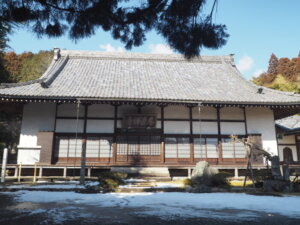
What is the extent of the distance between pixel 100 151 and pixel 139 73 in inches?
256

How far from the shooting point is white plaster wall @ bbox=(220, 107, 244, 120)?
13000mm

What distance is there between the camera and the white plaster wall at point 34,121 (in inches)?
461

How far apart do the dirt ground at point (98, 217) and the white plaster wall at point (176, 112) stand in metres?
8.33

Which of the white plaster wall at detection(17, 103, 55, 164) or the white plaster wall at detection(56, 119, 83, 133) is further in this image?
the white plaster wall at detection(56, 119, 83, 133)

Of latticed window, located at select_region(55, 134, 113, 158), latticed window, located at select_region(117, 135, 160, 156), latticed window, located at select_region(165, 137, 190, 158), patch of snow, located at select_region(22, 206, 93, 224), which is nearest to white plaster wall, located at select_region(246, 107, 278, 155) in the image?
latticed window, located at select_region(165, 137, 190, 158)

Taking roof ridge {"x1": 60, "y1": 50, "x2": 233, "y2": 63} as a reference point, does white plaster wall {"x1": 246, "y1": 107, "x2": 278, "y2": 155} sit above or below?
below

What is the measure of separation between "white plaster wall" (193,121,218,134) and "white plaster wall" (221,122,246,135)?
1.60 ft

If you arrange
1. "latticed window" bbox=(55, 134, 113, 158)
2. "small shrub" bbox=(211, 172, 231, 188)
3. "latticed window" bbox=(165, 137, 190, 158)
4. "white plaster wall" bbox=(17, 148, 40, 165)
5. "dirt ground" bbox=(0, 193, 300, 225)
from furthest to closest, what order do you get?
"latticed window" bbox=(165, 137, 190, 158)
"latticed window" bbox=(55, 134, 113, 158)
"white plaster wall" bbox=(17, 148, 40, 165)
"small shrub" bbox=(211, 172, 231, 188)
"dirt ground" bbox=(0, 193, 300, 225)

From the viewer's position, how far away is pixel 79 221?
3.78 meters

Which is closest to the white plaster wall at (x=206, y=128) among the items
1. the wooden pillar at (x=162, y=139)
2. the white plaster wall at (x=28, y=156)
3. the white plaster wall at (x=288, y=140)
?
the wooden pillar at (x=162, y=139)

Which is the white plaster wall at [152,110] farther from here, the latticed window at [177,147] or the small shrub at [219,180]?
the small shrub at [219,180]

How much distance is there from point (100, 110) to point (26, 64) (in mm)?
36877

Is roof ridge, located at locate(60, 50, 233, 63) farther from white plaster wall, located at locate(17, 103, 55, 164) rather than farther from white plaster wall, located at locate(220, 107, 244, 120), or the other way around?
white plaster wall, located at locate(17, 103, 55, 164)

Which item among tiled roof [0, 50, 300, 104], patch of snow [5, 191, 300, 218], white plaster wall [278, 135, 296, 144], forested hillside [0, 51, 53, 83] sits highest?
forested hillside [0, 51, 53, 83]
